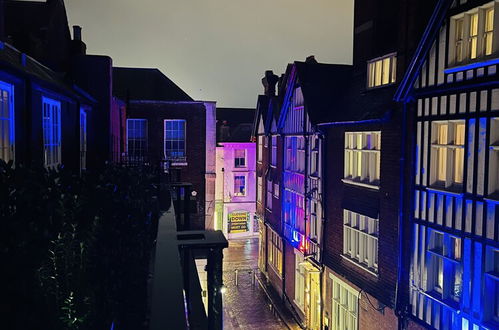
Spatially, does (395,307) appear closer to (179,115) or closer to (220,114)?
(179,115)

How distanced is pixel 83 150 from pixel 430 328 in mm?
10881

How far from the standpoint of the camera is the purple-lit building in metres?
37.6

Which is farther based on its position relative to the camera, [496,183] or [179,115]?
[179,115]

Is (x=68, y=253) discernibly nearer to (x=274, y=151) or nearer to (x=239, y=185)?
(x=274, y=151)

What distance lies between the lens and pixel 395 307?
11.5m

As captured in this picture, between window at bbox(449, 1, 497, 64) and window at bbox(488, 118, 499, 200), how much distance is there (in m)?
1.50

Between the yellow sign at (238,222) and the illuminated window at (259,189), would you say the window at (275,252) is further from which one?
the yellow sign at (238,222)

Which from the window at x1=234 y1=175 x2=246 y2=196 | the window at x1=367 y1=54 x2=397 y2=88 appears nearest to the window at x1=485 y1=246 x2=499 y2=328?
the window at x1=367 y1=54 x2=397 y2=88

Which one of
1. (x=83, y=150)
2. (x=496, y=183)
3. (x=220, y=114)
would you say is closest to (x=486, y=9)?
(x=496, y=183)

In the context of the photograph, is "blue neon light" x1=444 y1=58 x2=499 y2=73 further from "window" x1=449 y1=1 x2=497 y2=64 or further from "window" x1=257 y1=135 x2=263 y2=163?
"window" x1=257 y1=135 x2=263 y2=163

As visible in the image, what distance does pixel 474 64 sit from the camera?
8.91 m

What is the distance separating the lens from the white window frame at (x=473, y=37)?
28.3 feet

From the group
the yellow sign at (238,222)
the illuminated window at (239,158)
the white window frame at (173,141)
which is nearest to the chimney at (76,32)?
the white window frame at (173,141)

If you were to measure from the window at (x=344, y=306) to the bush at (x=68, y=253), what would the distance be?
10.6m
